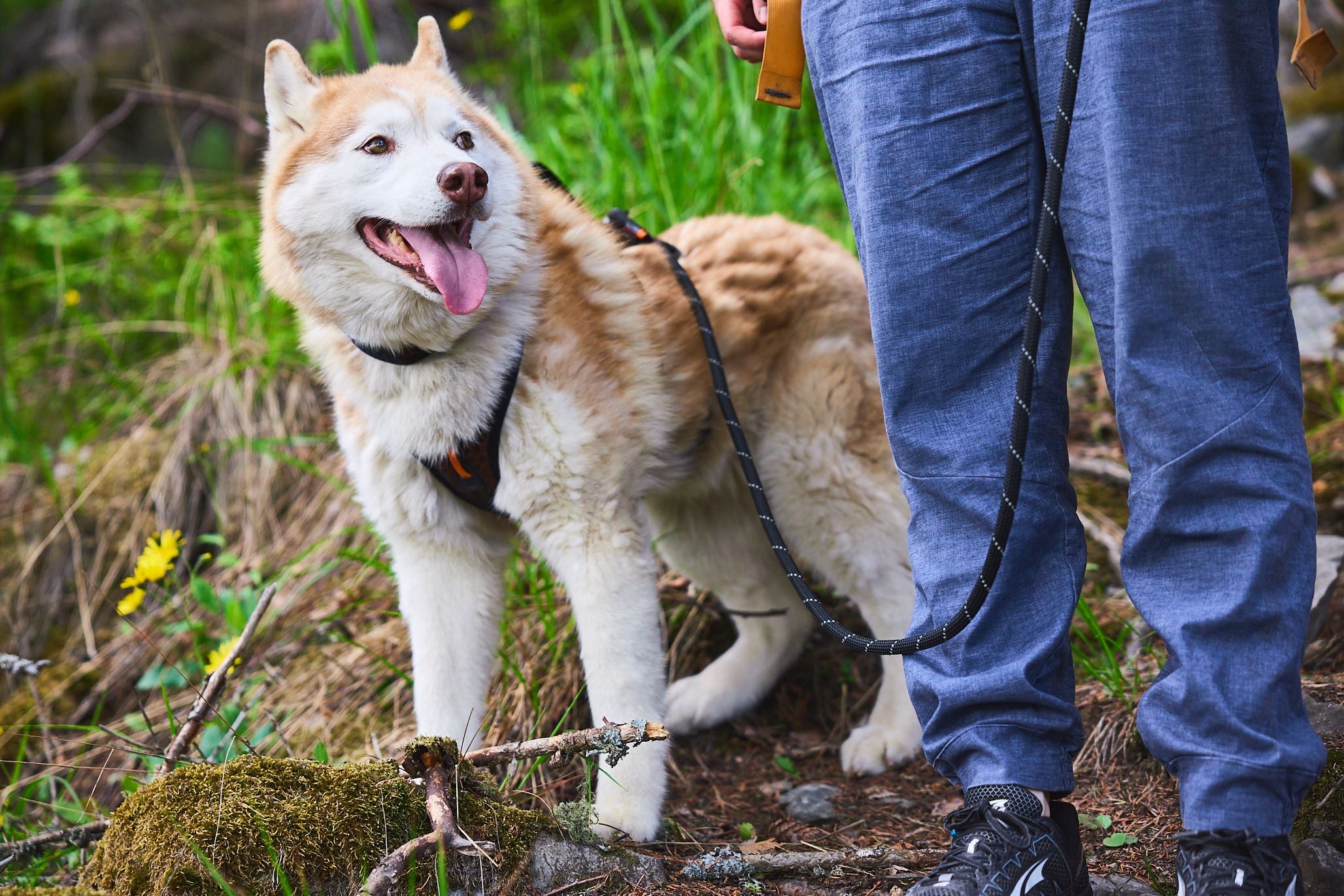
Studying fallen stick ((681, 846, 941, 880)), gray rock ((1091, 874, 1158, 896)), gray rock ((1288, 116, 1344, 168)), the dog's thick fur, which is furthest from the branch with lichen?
gray rock ((1288, 116, 1344, 168))

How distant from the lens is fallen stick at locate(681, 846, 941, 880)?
1.81m

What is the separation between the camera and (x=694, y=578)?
9.55 feet

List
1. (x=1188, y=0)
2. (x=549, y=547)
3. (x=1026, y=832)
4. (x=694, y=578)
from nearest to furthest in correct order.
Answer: (x=1188, y=0) → (x=1026, y=832) → (x=549, y=547) → (x=694, y=578)

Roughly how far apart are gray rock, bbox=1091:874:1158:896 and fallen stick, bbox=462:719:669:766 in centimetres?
74

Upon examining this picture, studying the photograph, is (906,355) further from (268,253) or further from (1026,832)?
(268,253)

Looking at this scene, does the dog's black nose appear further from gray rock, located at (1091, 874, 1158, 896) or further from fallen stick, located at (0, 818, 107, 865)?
gray rock, located at (1091, 874, 1158, 896)

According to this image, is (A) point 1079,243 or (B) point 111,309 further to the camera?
(B) point 111,309

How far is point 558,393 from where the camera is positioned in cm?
221

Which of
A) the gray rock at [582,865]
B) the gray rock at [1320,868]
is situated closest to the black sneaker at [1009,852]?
the gray rock at [1320,868]

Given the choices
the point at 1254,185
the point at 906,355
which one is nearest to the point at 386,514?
the point at 906,355

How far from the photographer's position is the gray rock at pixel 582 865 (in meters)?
1.66

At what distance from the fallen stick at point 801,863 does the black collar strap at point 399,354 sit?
1146 mm

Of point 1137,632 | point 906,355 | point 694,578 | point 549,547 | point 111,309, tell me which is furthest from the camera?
point 111,309

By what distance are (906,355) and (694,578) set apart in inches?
56.4
